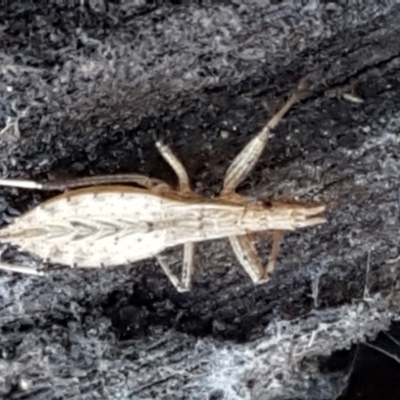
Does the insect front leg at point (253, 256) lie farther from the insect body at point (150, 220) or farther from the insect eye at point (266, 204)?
the insect eye at point (266, 204)

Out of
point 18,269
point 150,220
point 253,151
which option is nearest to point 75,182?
point 150,220

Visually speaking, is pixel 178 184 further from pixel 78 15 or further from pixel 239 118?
pixel 78 15

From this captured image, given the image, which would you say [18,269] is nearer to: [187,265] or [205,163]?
[187,265]

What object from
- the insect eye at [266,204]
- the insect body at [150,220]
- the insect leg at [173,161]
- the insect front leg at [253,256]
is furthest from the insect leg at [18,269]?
the insect eye at [266,204]

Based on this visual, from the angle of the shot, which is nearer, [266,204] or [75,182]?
[75,182]

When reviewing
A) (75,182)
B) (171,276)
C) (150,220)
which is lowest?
(171,276)
